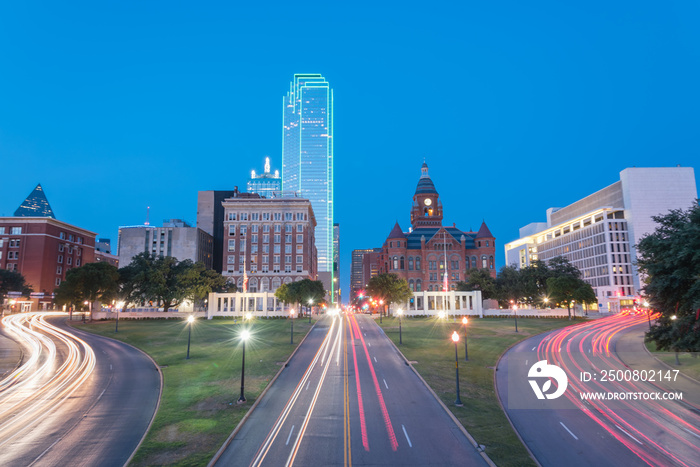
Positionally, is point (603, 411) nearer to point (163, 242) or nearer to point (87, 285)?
point (87, 285)

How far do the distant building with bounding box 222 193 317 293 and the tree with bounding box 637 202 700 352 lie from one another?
100 metres

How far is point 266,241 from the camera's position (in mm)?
126625

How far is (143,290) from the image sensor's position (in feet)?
278

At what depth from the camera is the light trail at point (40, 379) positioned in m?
24.4

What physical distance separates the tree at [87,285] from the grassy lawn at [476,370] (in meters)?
52.2

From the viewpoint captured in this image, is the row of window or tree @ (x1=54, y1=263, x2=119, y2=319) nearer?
tree @ (x1=54, y1=263, x2=119, y2=319)

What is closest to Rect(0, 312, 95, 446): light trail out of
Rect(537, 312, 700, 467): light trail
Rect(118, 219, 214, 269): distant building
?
Rect(537, 312, 700, 467): light trail

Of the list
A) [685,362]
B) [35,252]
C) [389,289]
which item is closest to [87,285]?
[35,252]

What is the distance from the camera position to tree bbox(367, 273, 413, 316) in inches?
3568

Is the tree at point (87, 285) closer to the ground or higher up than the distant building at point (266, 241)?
closer to the ground

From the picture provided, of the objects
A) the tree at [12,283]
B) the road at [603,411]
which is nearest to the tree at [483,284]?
the road at [603,411]

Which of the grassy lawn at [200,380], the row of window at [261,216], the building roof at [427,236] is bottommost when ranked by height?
the grassy lawn at [200,380]

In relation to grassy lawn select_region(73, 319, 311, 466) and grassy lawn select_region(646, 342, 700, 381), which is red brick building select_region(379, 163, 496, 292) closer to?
grassy lawn select_region(73, 319, 311, 466)

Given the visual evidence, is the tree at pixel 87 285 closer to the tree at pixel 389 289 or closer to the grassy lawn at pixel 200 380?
the grassy lawn at pixel 200 380
